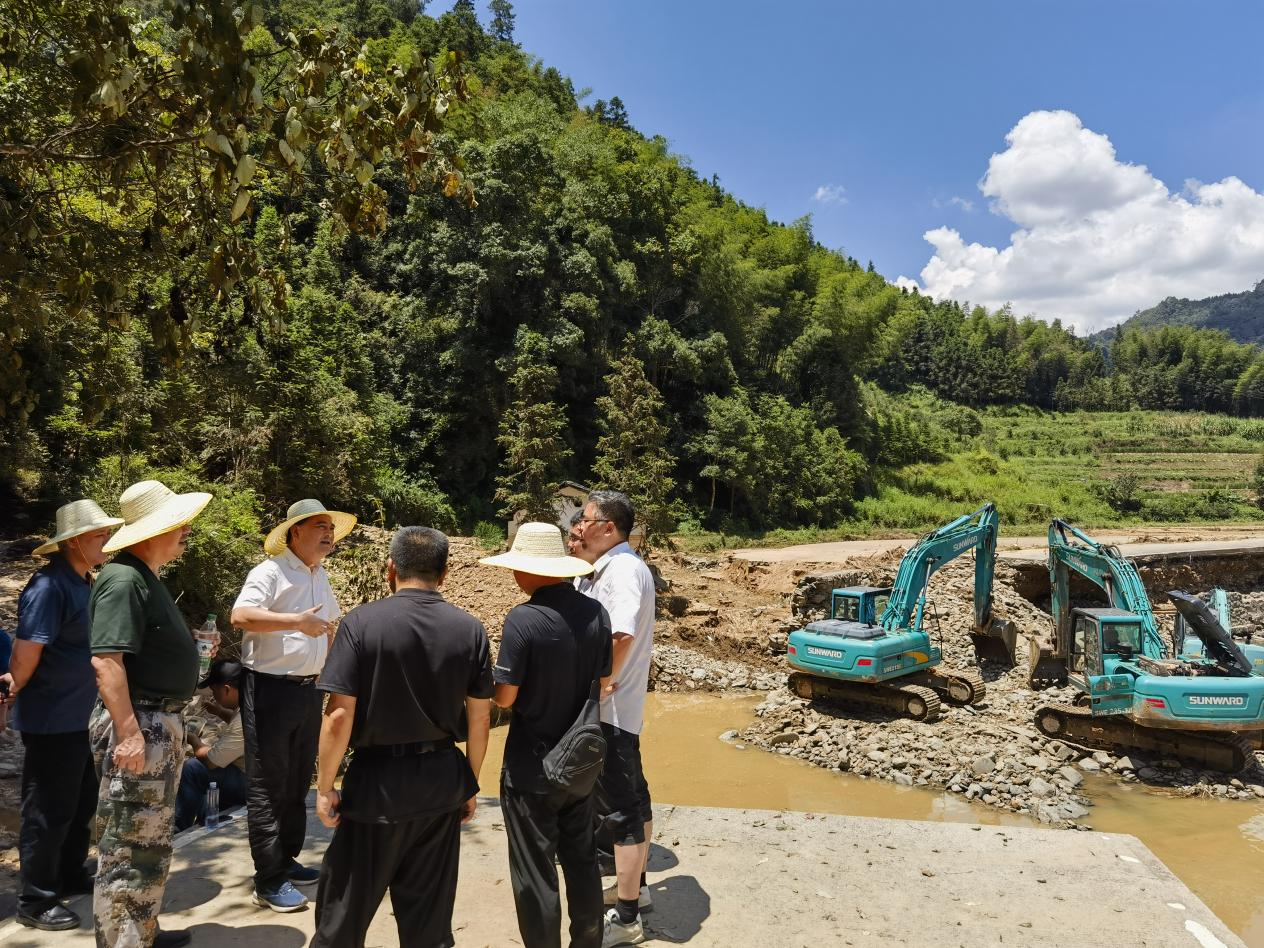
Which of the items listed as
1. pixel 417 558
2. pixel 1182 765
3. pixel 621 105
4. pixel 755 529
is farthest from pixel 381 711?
pixel 621 105

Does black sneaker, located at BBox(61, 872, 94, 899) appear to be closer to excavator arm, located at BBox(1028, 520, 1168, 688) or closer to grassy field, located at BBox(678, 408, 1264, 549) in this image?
excavator arm, located at BBox(1028, 520, 1168, 688)

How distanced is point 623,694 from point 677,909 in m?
1.02

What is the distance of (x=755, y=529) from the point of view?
26.2 metres

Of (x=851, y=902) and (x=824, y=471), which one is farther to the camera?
(x=824, y=471)

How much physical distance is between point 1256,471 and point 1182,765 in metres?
42.8

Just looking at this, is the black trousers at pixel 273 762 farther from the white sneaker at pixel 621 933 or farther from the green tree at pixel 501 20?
the green tree at pixel 501 20

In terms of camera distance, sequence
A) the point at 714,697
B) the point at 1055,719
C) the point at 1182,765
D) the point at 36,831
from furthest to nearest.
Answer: the point at 714,697, the point at 1055,719, the point at 1182,765, the point at 36,831

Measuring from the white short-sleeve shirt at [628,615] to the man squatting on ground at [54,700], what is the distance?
188cm

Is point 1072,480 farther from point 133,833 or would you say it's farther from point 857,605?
point 133,833

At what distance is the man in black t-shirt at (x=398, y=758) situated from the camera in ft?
7.65

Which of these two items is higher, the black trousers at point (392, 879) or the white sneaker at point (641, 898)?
the black trousers at point (392, 879)

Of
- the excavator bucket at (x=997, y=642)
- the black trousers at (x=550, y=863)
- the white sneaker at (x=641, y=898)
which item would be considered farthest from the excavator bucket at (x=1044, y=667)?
the black trousers at (x=550, y=863)

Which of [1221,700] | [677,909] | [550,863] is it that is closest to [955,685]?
[1221,700]

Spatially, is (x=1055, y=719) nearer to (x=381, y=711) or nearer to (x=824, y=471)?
(x=381, y=711)
